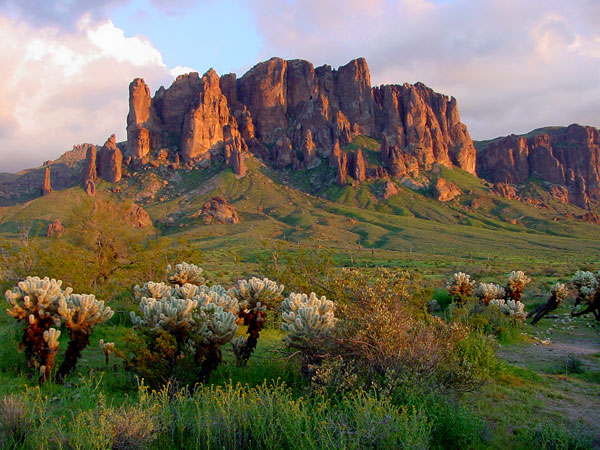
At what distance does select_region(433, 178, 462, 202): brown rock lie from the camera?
13562 cm

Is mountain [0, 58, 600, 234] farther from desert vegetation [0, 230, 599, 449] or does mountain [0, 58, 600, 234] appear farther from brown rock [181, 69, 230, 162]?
desert vegetation [0, 230, 599, 449]

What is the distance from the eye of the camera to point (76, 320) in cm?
812

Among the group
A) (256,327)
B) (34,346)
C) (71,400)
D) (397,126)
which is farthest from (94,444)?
(397,126)

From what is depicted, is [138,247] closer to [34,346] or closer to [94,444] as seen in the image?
[34,346]

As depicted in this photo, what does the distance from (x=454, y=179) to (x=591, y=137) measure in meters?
92.0

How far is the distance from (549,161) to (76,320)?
208 m

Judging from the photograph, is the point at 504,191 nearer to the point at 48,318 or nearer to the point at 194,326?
the point at 194,326

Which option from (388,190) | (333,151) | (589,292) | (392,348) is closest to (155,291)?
(392,348)

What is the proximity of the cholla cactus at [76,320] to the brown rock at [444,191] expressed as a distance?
137m

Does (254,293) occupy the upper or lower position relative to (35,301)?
lower

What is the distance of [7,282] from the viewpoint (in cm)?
1485

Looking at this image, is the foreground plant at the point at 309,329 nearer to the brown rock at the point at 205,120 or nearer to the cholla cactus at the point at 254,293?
the cholla cactus at the point at 254,293

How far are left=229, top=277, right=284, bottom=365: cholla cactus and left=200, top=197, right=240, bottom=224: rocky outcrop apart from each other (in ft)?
299

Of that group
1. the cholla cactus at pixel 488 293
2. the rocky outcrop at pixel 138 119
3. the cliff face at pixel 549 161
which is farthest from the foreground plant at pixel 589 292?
the cliff face at pixel 549 161
